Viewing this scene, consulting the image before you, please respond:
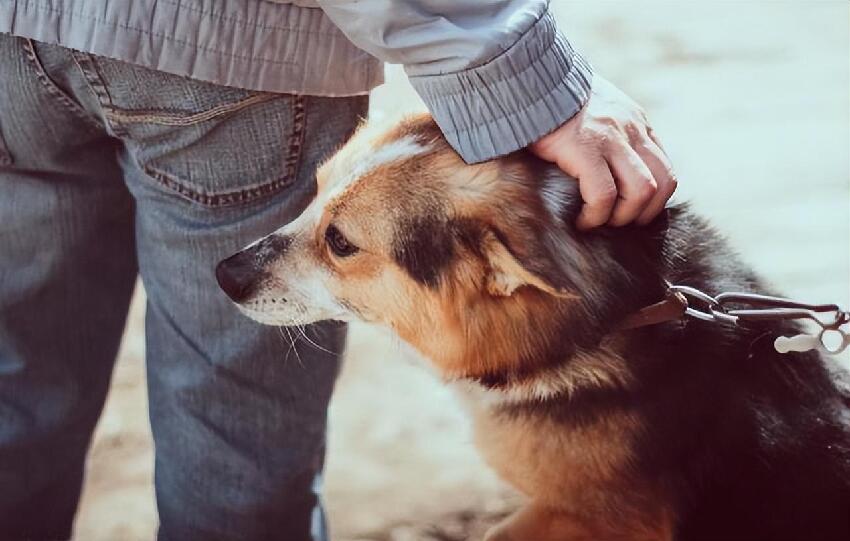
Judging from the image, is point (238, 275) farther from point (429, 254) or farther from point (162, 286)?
point (429, 254)

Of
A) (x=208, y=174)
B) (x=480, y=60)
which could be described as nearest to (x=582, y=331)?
(x=480, y=60)

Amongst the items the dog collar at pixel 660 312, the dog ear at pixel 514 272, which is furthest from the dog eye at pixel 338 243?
the dog collar at pixel 660 312

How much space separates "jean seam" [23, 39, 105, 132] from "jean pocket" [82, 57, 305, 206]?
0.08 m

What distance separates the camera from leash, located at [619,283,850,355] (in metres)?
1.64

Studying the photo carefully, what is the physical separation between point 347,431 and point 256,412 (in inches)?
39.3

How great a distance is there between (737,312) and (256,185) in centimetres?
79

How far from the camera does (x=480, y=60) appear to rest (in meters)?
1.42

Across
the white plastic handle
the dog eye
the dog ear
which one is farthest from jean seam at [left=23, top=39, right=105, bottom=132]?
the white plastic handle

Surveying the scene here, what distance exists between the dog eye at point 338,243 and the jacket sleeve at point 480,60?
0.40 meters

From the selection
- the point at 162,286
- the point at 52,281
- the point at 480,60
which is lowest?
the point at 52,281

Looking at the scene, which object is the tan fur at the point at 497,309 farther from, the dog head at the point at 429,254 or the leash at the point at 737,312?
the leash at the point at 737,312

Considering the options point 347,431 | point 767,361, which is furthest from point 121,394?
point 767,361

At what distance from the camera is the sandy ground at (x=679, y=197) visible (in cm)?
269

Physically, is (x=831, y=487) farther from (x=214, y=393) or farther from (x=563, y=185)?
(x=214, y=393)
